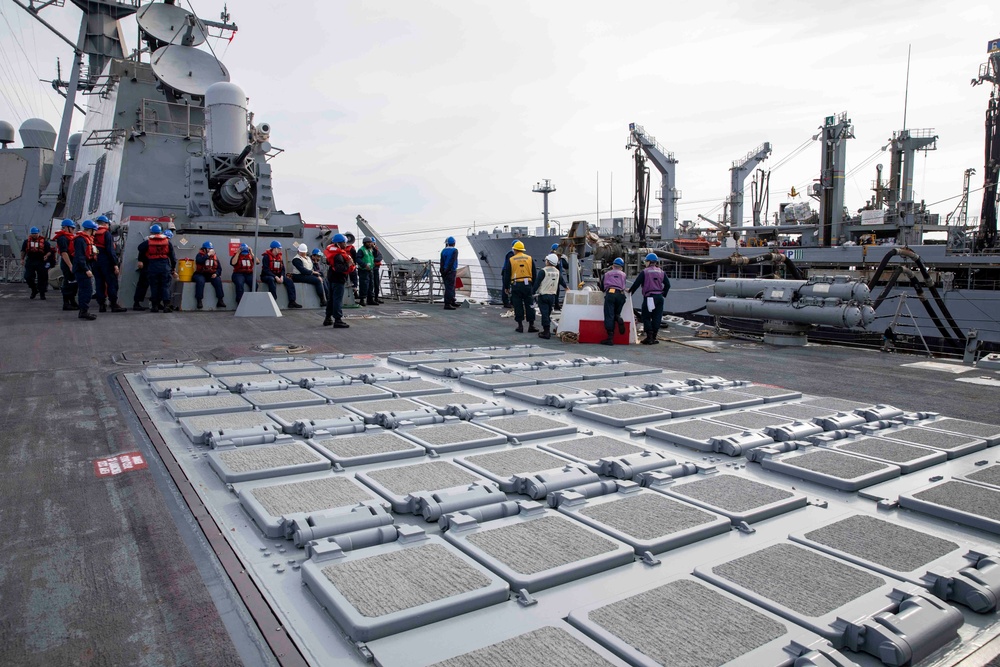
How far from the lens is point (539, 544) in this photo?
2.48 m

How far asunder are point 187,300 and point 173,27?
36.3 feet

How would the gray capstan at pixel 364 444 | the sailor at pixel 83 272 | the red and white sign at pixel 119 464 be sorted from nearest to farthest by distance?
1. the red and white sign at pixel 119 464
2. the gray capstan at pixel 364 444
3. the sailor at pixel 83 272

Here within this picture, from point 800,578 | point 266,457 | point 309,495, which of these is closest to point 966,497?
point 800,578

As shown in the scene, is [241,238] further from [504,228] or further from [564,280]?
[504,228]

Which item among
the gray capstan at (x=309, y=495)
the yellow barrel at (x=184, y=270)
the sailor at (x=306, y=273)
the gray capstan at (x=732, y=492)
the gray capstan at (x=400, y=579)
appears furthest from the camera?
the sailor at (x=306, y=273)

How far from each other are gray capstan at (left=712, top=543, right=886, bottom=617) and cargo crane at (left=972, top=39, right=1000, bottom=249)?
30964mm

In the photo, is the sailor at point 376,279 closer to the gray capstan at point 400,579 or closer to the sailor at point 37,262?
the sailor at point 37,262

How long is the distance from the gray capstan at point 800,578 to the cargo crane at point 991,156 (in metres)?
31.0

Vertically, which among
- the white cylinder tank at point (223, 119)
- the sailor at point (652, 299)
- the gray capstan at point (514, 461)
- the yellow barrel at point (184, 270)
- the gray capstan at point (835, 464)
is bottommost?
the gray capstan at point (514, 461)

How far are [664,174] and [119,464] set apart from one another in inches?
1663

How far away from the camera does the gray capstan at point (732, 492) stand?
9.73ft

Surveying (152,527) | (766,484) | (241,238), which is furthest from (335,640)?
(241,238)

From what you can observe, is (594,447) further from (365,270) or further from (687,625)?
(365,270)

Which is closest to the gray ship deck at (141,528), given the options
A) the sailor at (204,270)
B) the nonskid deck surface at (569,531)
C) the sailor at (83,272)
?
the nonskid deck surface at (569,531)
